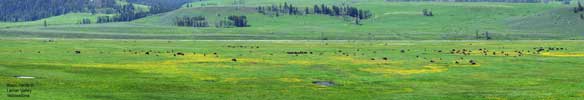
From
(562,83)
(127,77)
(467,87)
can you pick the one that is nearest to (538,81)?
(562,83)

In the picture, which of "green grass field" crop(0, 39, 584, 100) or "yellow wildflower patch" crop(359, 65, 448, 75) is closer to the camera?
"green grass field" crop(0, 39, 584, 100)

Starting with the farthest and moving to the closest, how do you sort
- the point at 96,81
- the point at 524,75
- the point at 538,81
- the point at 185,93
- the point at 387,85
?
the point at 524,75, the point at 538,81, the point at 387,85, the point at 96,81, the point at 185,93

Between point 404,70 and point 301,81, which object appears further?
point 404,70

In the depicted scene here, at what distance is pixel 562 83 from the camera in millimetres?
82000

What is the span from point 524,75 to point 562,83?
11.8 meters

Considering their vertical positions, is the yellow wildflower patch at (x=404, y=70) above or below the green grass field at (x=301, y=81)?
below

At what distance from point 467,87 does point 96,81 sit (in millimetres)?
32470

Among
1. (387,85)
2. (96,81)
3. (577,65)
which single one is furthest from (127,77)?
(577,65)

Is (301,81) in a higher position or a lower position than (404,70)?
higher

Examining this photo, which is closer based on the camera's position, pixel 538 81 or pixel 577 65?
pixel 538 81

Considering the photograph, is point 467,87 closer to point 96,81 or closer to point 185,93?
point 185,93

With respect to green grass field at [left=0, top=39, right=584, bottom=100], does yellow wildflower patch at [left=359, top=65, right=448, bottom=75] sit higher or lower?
lower

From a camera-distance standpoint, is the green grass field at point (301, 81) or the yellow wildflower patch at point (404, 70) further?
the yellow wildflower patch at point (404, 70)

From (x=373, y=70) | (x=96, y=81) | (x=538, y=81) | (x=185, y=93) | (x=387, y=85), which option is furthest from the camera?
(x=373, y=70)
